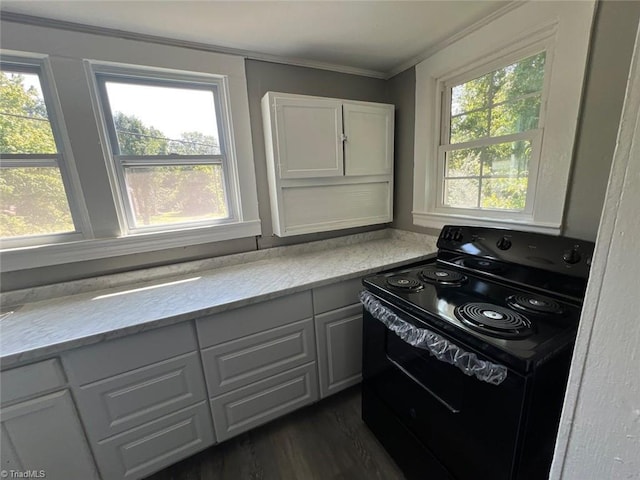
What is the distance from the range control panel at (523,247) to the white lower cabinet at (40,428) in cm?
192

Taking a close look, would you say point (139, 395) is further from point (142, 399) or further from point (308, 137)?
point (308, 137)

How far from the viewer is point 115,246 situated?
148 cm

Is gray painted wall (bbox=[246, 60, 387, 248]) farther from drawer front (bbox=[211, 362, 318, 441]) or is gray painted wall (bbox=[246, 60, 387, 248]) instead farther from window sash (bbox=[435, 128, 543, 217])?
drawer front (bbox=[211, 362, 318, 441])

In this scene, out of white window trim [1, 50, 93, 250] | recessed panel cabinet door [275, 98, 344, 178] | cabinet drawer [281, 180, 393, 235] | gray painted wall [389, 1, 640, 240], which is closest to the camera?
gray painted wall [389, 1, 640, 240]

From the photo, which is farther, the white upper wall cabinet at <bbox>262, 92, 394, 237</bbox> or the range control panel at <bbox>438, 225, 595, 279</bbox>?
the white upper wall cabinet at <bbox>262, 92, 394, 237</bbox>

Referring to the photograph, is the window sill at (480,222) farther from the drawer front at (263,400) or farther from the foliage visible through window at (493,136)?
the drawer front at (263,400)

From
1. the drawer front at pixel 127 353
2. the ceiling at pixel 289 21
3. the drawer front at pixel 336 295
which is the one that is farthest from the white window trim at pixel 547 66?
the drawer front at pixel 127 353

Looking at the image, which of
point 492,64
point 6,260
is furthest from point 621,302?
point 6,260

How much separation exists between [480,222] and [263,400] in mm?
1610

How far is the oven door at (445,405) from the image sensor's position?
79cm

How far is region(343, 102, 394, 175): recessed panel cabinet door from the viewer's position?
1.79 meters

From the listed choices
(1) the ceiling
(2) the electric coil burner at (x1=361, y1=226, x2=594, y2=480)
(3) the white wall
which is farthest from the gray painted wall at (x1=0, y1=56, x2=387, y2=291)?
(3) the white wall

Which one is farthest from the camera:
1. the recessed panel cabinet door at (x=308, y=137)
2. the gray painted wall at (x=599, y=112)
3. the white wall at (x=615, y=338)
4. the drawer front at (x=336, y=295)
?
the recessed panel cabinet door at (x=308, y=137)

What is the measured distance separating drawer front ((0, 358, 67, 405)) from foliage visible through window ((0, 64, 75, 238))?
77 cm
